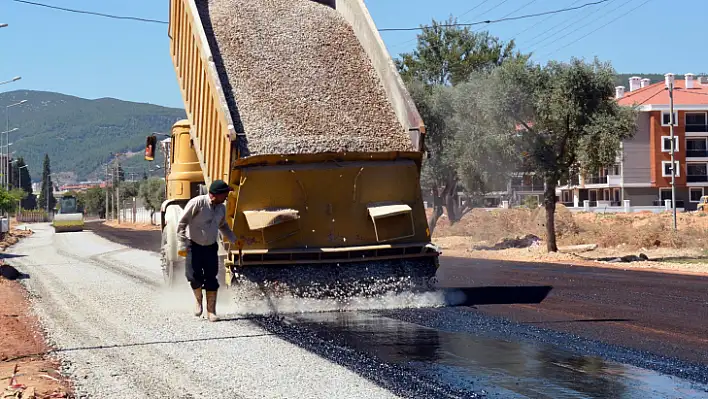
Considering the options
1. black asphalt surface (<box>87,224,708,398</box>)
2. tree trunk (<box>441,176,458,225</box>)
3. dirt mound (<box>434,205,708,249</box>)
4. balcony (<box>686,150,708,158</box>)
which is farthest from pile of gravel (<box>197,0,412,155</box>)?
balcony (<box>686,150,708,158</box>)

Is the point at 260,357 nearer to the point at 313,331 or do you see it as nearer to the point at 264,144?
the point at 313,331

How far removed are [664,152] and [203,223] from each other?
67.2 m

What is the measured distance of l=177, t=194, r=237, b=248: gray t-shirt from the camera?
10117mm

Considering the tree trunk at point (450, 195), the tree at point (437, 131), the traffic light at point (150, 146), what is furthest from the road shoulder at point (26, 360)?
the tree trunk at point (450, 195)

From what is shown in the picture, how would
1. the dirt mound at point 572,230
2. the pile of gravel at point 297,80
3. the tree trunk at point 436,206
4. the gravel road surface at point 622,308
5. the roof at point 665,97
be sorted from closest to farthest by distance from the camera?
the gravel road surface at point 622,308 < the pile of gravel at point 297,80 < the dirt mound at point 572,230 < the tree trunk at point 436,206 < the roof at point 665,97

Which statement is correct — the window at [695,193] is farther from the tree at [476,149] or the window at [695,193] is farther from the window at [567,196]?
the tree at [476,149]

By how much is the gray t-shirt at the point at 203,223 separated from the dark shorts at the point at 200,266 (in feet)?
0.34

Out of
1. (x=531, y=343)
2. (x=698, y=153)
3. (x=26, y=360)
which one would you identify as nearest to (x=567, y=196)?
(x=698, y=153)

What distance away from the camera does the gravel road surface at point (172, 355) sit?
20.4 feet

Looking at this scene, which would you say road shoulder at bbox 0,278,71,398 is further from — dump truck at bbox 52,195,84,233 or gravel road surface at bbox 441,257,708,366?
dump truck at bbox 52,195,84,233

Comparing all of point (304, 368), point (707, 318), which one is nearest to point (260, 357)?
point (304, 368)

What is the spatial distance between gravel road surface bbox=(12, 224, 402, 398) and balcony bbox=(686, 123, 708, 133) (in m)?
67.8

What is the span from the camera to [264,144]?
10852mm

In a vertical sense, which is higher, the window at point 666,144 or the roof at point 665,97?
the roof at point 665,97
